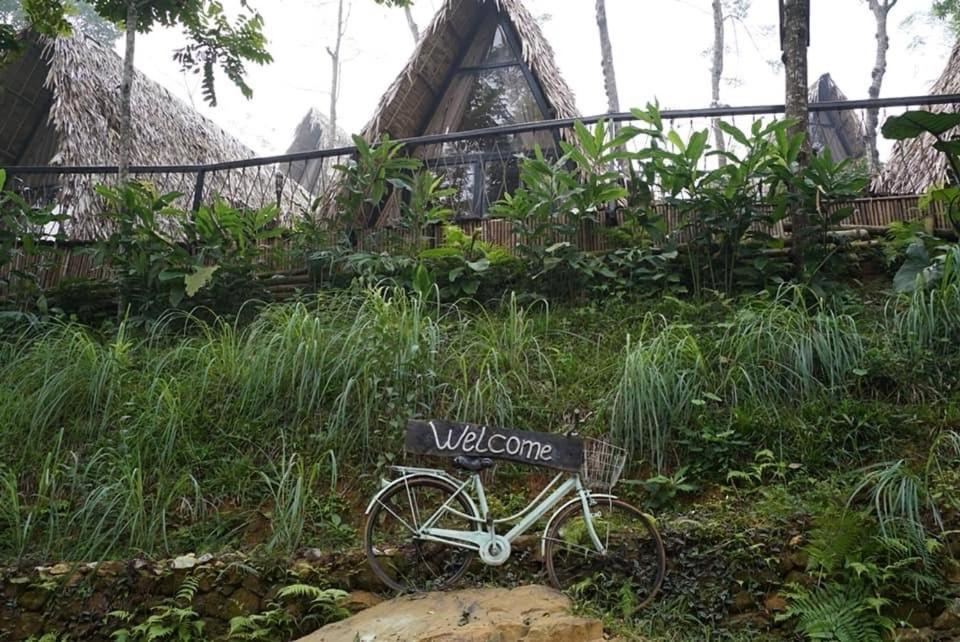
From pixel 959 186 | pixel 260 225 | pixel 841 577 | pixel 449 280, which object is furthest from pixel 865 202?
pixel 260 225

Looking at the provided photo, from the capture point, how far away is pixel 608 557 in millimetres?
3645

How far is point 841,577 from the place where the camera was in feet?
11.3

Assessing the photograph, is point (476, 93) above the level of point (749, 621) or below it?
above

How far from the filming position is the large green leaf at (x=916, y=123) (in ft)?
17.3

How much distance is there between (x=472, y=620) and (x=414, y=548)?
0.61 metres

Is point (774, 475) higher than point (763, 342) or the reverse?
the reverse

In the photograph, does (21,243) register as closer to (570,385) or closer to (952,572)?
(570,385)

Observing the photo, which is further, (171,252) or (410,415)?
(171,252)

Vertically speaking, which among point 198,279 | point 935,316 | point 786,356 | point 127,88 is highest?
point 127,88

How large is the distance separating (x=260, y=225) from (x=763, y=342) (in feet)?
12.1

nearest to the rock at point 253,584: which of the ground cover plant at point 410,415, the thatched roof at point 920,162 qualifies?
the ground cover plant at point 410,415

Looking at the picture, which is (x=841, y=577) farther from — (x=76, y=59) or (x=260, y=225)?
(x=76, y=59)

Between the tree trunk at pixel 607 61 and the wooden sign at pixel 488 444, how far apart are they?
10.0m

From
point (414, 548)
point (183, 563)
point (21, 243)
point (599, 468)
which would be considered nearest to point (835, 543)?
point (599, 468)
